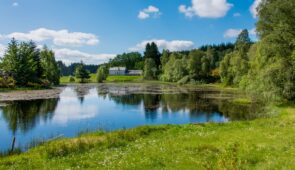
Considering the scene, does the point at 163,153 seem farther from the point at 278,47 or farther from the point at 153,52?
the point at 153,52

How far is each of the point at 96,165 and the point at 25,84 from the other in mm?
73716

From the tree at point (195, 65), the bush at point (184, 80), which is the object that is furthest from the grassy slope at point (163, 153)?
the bush at point (184, 80)

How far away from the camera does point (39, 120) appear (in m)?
34.4

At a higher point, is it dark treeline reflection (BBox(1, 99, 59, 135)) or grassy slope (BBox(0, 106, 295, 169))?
grassy slope (BBox(0, 106, 295, 169))

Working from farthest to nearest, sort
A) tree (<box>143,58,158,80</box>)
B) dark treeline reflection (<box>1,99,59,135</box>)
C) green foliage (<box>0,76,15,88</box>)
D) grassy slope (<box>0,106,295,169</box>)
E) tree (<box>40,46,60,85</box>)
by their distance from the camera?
tree (<box>143,58,158,80</box>), tree (<box>40,46,60,85</box>), green foliage (<box>0,76,15,88</box>), dark treeline reflection (<box>1,99,59,135</box>), grassy slope (<box>0,106,295,169</box>)

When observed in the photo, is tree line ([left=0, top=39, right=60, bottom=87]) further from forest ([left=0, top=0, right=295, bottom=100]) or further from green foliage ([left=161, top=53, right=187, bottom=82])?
green foliage ([left=161, top=53, right=187, bottom=82])

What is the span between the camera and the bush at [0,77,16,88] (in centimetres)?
7196

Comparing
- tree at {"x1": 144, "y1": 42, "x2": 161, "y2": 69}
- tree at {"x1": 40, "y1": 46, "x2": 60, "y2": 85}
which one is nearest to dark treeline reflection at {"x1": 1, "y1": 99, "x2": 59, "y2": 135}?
tree at {"x1": 40, "y1": 46, "x2": 60, "y2": 85}

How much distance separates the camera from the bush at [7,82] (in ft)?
236

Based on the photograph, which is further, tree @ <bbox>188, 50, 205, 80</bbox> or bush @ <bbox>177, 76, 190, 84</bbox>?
bush @ <bbox>177, 76, 190, 84</bbox>

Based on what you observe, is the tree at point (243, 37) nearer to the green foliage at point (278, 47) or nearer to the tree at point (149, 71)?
the green foliage at point (278, 47)

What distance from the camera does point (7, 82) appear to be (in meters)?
74.1

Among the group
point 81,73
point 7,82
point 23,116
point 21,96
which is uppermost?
point 81,73

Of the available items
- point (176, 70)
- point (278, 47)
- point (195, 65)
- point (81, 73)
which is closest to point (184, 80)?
point (195, 65)
